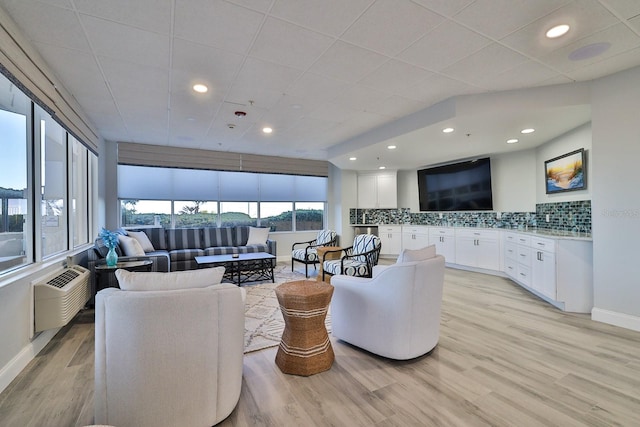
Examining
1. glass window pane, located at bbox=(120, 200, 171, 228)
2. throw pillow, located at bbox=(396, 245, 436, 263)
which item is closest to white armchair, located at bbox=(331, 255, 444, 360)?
throw pillow, located at bbox=(396, 245, 436, 263)

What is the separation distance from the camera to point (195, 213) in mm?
6574

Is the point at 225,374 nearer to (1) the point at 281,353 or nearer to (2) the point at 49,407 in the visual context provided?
(1) the point at 281,353

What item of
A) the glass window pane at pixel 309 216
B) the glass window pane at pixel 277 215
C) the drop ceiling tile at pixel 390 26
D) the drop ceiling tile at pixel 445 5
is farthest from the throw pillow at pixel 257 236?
the drop ceiling tile at pixel 445 5

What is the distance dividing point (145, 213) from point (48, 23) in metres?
4.54

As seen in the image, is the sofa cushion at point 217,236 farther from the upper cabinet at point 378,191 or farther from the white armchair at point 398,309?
the white armchair at point 398,309

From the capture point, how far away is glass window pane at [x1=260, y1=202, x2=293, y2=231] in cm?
732

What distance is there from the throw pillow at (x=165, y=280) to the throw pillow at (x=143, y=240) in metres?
4.30

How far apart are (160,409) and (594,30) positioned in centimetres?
400

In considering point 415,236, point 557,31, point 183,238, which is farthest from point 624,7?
point 183,238

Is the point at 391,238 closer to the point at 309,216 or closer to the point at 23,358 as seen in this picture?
the point at 309,216

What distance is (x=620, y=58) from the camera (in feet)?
8.98

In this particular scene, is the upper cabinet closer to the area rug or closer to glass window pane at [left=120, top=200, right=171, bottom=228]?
the area rug

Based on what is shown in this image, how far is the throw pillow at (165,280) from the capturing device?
4.97 feet

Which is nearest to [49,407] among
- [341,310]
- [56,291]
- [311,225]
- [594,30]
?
[56,291]
